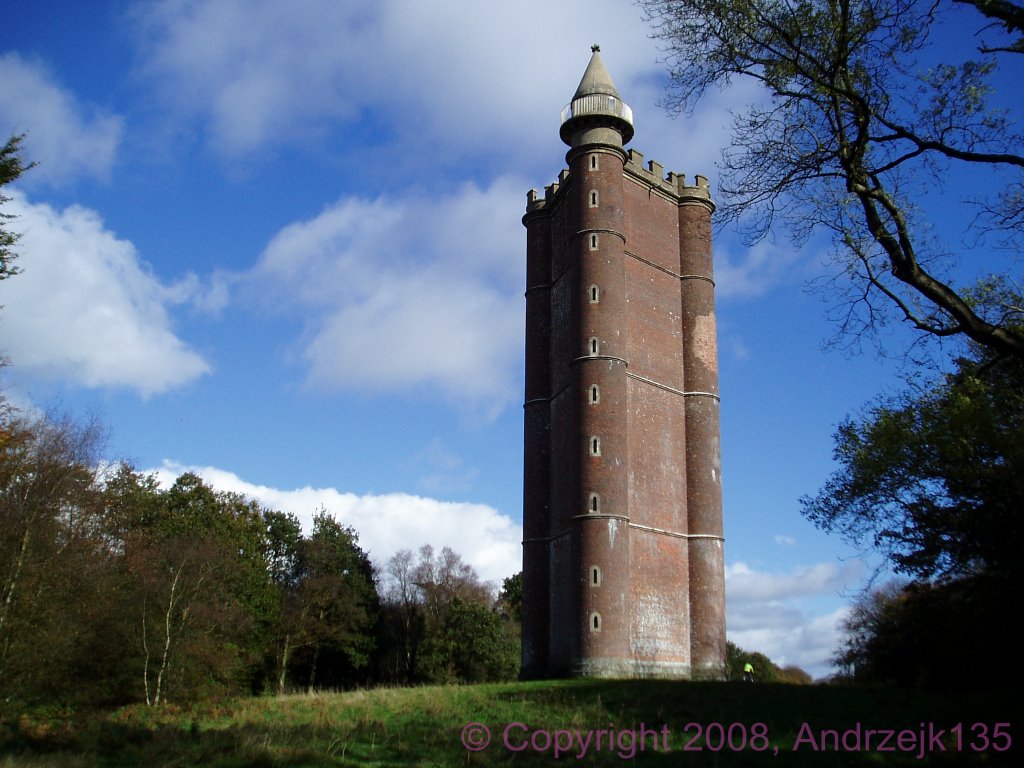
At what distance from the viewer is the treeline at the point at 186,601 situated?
75.7 feet

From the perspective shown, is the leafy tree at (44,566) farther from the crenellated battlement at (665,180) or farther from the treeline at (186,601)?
the crenellated battlement at (665,180)

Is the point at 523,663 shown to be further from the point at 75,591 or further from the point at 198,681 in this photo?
the point at 75,591

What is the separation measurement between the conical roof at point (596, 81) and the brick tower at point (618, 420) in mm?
88

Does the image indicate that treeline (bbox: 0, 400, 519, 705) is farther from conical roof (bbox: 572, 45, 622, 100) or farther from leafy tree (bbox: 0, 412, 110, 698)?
conical roof (bbox: 572, 45, 622, 100)

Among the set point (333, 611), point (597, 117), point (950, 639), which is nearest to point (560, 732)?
point (950, 639)

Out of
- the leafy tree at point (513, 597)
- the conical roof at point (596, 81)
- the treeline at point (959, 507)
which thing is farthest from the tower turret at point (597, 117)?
the leafy tree at point (513, 597)

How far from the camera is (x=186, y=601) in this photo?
32438mm

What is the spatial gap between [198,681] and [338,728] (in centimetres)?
1854

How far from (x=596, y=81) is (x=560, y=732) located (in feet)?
92.5

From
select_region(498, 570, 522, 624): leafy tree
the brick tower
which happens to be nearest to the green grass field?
the brick tower

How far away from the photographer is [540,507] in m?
35.4

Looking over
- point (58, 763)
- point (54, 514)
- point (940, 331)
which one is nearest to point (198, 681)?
point (54, 514)

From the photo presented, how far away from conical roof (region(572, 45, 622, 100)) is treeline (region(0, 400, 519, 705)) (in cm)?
2340

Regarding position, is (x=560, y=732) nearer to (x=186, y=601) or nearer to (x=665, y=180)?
(x=186, y=601)
